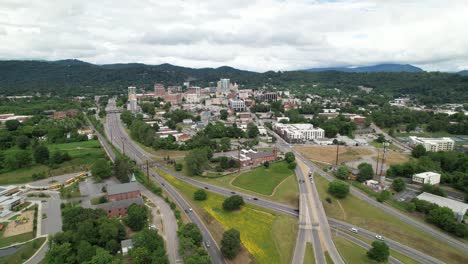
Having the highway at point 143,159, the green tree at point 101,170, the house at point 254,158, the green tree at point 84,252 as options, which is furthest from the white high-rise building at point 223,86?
the green tree at point 84,252

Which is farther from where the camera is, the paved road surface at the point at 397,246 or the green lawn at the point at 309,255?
the paved road surface at the point at 397,246

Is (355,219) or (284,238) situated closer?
(284,238)

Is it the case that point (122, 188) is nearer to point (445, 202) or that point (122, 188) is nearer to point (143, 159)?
point (143, 159)

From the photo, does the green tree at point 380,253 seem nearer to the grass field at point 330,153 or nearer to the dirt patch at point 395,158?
the grass field at point 330,153

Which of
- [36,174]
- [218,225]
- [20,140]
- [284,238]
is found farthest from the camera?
[20,140]

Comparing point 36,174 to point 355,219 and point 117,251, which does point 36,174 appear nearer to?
point 117,251

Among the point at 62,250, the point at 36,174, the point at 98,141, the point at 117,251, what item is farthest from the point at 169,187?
the point at 98,141
